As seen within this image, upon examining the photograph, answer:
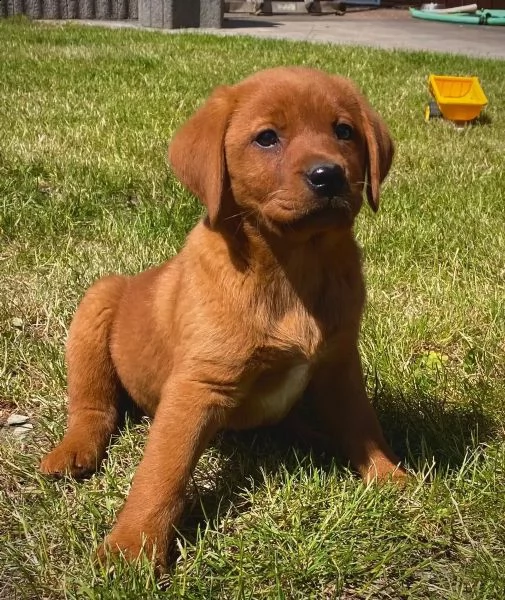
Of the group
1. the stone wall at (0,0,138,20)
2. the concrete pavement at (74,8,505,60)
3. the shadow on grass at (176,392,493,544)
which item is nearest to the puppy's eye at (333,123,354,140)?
the shadow on grass at (176,392,493,544)

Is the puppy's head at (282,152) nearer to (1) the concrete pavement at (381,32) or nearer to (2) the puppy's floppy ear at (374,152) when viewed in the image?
(2) the puppy's floppy ear at (374,152)

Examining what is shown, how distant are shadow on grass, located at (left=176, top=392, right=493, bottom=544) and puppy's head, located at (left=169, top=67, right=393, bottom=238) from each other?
759mm

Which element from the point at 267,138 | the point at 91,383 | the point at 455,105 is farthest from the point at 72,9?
Result: the point at 267,138

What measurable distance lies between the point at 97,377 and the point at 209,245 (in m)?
0.65

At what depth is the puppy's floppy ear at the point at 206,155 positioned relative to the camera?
2150mm

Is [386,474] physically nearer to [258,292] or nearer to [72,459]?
[258,292]

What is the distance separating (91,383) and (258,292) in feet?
2.44

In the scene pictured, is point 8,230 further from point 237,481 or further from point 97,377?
point 237,481

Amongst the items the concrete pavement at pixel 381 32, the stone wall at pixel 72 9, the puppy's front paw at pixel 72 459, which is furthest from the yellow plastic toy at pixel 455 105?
the stone wall at pixel 72 9

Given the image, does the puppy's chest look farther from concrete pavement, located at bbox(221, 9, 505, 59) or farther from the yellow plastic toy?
concrete pavement, located at bbox(221, 9, 505, 59)

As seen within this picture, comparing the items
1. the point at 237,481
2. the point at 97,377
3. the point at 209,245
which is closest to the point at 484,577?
the point at 237,481

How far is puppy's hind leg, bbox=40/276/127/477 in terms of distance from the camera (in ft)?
8.05

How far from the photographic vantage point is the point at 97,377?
2.63m

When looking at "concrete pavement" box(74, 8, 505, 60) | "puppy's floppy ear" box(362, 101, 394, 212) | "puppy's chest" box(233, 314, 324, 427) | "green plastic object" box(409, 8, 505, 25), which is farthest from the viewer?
"green plastic object" box(409, 8, 505, 25)
